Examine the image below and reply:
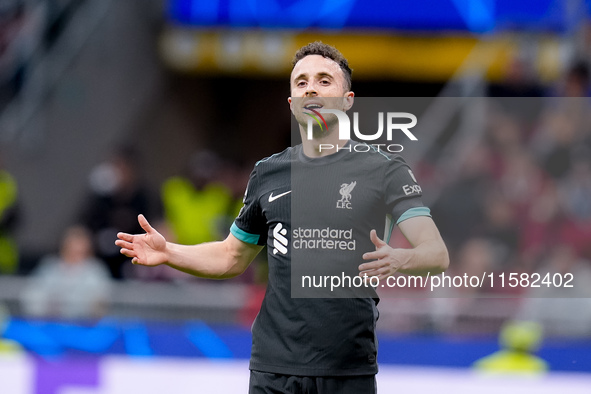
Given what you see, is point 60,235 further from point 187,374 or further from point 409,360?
point 409,360

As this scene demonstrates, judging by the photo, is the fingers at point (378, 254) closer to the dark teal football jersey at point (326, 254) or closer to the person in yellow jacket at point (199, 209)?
the dark teal football jersey at point (326, 254)

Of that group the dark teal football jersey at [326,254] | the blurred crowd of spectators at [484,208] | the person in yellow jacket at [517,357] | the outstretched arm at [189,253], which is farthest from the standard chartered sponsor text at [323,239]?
the person in yellow jacket at [517,357]

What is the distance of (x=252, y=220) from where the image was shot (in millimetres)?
3904

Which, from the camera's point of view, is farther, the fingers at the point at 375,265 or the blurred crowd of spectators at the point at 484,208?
the blurred crowd of spectators at the point at 484,208

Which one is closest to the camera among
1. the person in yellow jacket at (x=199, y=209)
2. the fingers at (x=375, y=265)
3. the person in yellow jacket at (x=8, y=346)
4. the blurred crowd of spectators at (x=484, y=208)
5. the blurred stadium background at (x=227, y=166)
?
the fingers at (x=375, y=265)

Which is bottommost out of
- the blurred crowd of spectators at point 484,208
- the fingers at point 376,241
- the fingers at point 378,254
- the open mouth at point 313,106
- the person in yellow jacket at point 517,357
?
the fingers at point 378,254

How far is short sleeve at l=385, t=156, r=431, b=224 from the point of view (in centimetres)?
352

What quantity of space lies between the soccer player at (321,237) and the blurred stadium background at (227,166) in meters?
2.96

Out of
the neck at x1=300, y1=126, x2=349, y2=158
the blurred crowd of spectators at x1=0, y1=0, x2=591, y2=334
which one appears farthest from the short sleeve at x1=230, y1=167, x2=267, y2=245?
the blurred crowd of spectators at x1=0, y1=0, x2=591, y2=334

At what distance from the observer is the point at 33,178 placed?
11422mm

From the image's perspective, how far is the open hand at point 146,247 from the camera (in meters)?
3.77

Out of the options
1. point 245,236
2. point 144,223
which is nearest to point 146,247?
point 144,223

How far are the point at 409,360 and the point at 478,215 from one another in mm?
1408

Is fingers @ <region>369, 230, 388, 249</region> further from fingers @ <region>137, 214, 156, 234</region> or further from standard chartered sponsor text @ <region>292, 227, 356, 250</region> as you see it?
fingers @ <region>137, 214, 156, 234</region>
